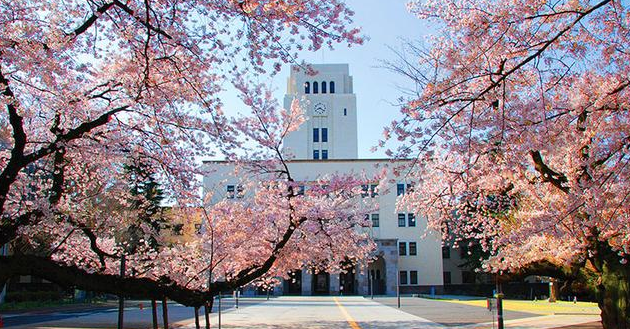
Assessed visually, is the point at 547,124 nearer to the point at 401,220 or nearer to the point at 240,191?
the point at 240,191

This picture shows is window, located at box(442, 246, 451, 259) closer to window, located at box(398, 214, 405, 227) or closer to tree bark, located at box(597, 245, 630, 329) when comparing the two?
window, located at box(398, 214, 405, 227)

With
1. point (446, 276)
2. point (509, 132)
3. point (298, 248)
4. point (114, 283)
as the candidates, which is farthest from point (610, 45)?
point (446, 276)

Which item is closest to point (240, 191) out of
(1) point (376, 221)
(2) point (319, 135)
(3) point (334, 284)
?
(3) point (334, 284)

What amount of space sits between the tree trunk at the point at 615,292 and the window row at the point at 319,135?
60.9 meters

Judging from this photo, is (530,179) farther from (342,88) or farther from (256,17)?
(342,88)

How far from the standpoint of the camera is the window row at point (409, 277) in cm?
5900

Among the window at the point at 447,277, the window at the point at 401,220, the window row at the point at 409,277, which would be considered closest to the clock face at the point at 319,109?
the window at the point at 401,220

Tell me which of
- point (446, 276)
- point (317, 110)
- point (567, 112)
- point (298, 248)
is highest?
point (317, 110)

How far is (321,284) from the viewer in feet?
197

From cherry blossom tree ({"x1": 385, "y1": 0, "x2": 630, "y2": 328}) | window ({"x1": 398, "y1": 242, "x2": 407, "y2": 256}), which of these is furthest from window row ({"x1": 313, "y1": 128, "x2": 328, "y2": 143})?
cherry blossom tree ({"x1": 385, "y1": 0, "x2": 630, "y2": 328})

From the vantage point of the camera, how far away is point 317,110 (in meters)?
71.8

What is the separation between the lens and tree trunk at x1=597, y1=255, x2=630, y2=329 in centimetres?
1037

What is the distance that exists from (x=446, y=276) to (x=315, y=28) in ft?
208

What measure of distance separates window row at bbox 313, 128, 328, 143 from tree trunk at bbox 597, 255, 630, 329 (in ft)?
200
